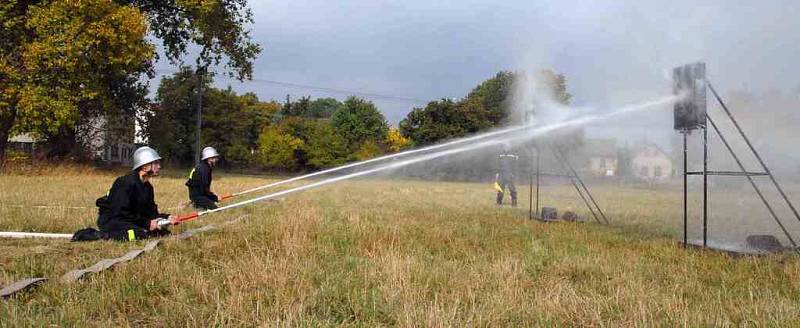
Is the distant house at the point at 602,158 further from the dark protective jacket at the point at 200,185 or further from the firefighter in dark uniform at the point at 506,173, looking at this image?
the dark protective jacket at the point at 200,185

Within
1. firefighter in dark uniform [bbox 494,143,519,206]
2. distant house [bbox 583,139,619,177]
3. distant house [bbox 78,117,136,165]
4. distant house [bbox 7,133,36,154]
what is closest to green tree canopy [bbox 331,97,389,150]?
distant house [bbox 78,117,136,165]

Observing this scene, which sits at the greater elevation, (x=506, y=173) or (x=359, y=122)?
(x=359, y=122)

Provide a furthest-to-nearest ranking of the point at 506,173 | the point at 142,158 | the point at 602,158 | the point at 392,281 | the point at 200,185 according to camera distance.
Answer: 1. the point at 602,158
2. the point at 506,173
3. the point at 200,185
4. the point at 142,158
5. the point at 392,281

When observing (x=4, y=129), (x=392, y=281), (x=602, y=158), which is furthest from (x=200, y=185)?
(x=602, y=158)

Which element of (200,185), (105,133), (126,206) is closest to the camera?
(126,206)

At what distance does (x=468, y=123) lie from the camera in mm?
61500

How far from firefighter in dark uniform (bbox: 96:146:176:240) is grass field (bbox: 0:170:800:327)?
1.71 feet

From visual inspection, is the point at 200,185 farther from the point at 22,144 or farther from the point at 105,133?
the point at 22,144

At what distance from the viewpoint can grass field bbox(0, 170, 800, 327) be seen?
4.86m

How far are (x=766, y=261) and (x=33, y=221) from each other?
36.8 ft

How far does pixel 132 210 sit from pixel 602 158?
94.9ft

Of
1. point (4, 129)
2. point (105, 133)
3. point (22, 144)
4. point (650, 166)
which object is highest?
point (105, 133)

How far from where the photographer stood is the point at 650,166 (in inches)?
1441

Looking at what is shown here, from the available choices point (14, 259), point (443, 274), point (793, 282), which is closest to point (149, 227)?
point (14, 259)
